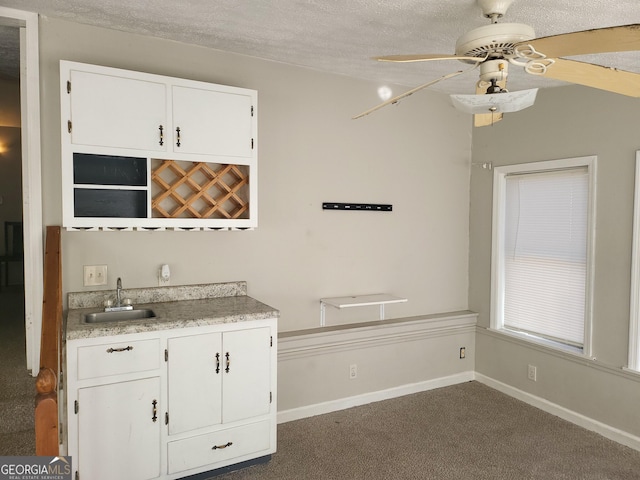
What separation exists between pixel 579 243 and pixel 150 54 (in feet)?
10.3

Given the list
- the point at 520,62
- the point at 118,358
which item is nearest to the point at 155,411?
the point at 118,358

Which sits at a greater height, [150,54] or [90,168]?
[150,54]

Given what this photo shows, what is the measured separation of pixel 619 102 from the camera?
3092 mm

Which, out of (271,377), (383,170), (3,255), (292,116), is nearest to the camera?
(271,377)

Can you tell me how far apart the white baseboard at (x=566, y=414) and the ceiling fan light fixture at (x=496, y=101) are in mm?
2538

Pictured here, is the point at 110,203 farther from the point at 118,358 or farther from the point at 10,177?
the point at 10,177

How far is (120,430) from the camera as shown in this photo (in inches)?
89.0

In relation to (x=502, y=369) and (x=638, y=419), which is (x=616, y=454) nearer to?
(x=638, y=419)

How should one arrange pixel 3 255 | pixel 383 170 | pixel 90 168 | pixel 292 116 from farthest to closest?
pixel 3 255 < pixel 383 170 < pixel 292 116 < pixel 90 168

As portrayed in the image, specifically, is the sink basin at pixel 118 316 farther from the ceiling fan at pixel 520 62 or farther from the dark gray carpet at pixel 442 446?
the ceiling fan at pixel 520 62

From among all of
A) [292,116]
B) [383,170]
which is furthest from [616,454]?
[292,116]

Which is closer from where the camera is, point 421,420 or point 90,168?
point 90,168

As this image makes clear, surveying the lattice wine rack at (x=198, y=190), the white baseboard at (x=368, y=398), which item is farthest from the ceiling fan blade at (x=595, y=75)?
the white baseboard at (x=368, y=398)

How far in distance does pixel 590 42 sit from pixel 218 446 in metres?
2.45
